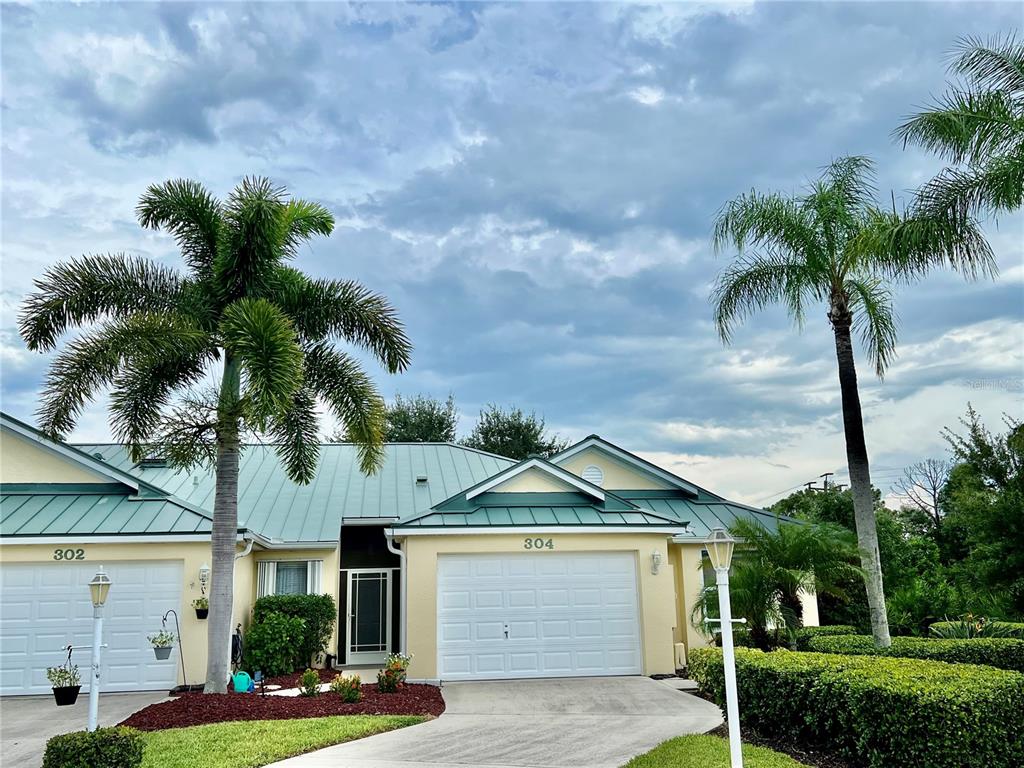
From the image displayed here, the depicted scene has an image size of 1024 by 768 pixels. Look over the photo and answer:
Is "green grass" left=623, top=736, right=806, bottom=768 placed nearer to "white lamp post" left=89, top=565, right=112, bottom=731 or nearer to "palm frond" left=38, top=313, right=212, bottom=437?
"white lamp post" left=89, top=565, right=112, bottom=731

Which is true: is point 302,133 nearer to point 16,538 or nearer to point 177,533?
point 177,533

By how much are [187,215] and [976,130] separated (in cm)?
1310

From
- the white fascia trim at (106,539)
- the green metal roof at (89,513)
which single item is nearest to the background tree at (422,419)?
the green metal roof at (89,513)

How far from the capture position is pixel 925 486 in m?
38.7

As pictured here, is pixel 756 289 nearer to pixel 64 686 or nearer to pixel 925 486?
pixel 64 686

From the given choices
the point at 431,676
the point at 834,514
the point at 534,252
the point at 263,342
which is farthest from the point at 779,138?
the point at 834,514

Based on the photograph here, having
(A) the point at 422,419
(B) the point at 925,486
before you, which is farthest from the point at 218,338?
(B) the point at 925,486

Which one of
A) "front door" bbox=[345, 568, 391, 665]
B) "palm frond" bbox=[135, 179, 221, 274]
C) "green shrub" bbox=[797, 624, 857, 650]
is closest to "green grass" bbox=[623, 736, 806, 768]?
"green shrub" bbox=[797, 624, 857, 650]

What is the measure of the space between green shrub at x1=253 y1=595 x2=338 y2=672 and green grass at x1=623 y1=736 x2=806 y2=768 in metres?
9.67

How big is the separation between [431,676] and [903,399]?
12.9 meters

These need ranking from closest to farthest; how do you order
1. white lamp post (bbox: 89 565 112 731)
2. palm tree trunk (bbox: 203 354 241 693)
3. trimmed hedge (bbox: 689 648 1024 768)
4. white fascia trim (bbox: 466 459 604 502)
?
trimmed hedge (bbox: 689 648 1024 768), white lamp post (bbox: 89 565 112 731), palm tree trunk (bbox: 203 354 241 693), white fascia trim (bbox: 466 459 604 502)

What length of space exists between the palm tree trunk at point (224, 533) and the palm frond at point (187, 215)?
199 centimetres

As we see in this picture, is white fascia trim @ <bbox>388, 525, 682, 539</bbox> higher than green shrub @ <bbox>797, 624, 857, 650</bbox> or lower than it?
higher

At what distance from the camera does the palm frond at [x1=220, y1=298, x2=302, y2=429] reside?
11.5 m
